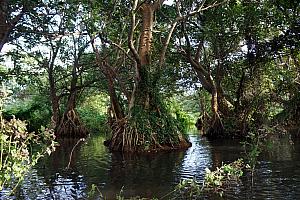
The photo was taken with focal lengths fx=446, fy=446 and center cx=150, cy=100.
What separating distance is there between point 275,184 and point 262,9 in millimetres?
10197

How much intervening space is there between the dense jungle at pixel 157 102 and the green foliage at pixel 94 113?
3.78m

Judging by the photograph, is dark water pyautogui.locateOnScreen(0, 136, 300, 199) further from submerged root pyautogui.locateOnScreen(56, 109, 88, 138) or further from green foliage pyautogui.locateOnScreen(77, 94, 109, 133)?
green foliage pyautogui.locateOnScreen(77, 94, 109, 133)

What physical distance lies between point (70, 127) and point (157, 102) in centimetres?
934

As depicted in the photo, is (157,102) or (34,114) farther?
(34,114)

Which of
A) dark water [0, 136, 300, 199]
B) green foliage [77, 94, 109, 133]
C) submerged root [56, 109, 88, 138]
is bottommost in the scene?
dark water [0, 136, 300, 199]

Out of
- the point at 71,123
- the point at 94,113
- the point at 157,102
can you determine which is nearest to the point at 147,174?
the point at 157,102

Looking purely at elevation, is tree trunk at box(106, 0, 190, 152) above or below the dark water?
above

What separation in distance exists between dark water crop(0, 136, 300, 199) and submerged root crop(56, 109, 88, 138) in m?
8.69

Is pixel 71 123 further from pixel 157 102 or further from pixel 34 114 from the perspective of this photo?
pixel 157 102

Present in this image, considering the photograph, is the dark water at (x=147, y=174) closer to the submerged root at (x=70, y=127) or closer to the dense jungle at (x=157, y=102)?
the dense jungle at (x=157, y=102)

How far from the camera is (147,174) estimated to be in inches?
371

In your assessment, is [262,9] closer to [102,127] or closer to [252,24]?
[252,24]

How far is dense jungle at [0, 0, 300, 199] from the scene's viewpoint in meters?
7.22

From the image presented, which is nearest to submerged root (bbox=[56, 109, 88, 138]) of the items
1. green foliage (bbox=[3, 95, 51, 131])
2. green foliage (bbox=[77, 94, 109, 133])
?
green foliage (bbox=[3, 95, 51, 131])
